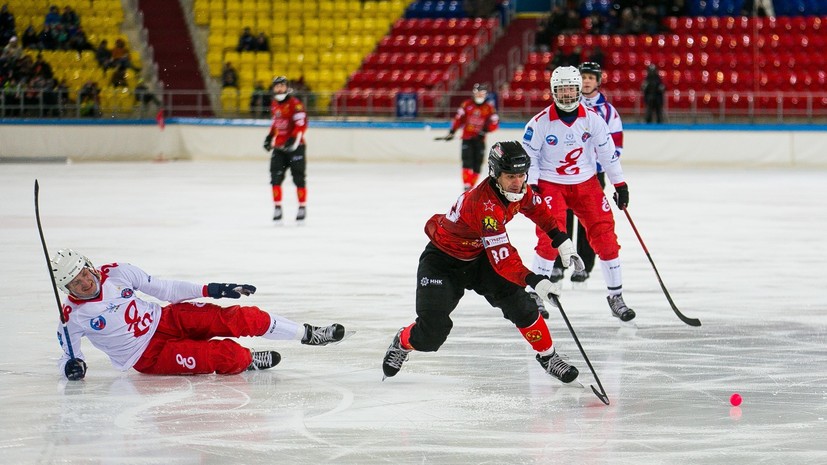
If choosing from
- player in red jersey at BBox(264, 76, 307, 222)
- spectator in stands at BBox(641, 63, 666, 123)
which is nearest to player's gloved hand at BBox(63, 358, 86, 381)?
player in red jersey at BBox(264, 76, 307, 222)

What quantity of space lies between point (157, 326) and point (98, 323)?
12.7 inches

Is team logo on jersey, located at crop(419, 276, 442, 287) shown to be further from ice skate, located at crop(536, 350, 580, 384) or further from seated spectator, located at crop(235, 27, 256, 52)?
seated spectator, located at crop(235, 27, 256, 52)

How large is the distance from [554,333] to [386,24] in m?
22.9

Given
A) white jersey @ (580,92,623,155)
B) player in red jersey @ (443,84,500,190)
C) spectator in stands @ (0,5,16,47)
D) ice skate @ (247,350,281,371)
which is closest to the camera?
ice skate @ (247,350,281,371)

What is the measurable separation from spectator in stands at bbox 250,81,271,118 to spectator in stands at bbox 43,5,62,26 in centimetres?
420

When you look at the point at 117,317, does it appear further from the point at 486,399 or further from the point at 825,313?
the point at 825,313

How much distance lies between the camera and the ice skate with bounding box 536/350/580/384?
6516mm

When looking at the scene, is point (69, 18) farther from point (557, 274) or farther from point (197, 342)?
point (197, 342)

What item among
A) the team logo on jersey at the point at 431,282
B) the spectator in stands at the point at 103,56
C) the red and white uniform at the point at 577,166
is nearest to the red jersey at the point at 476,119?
the spectator in stands at the point at 103,56

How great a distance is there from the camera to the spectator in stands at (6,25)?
1684 cm

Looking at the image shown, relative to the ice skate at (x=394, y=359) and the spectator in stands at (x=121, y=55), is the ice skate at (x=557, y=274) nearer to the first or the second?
the ice skate at (x=394, y=359)

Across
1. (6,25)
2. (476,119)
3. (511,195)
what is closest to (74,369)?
(511,195)

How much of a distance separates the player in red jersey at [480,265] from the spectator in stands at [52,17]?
59.3 ft

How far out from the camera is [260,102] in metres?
27.6
